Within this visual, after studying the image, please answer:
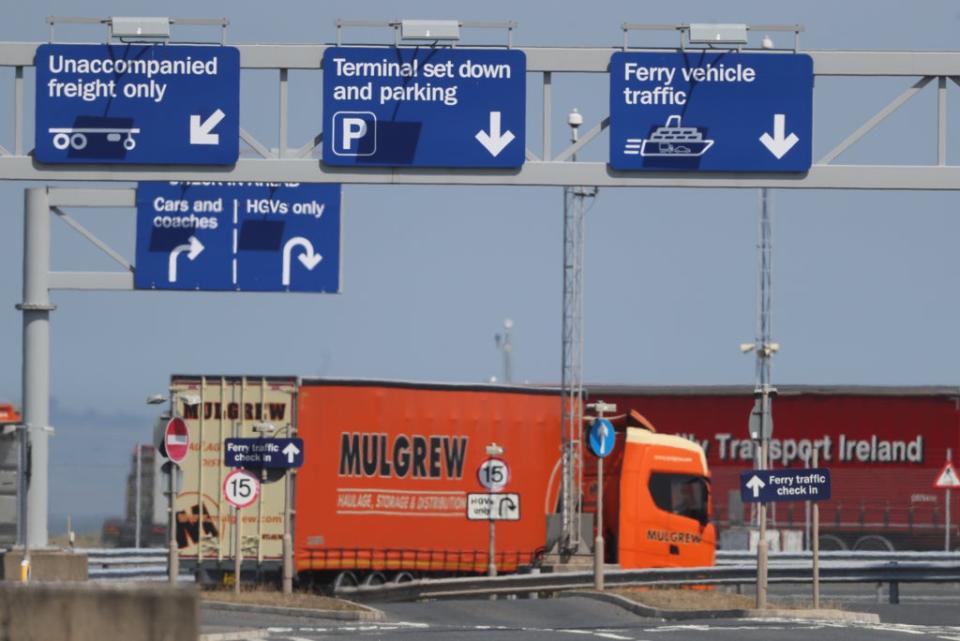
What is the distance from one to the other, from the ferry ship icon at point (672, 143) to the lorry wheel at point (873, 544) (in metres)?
29.3

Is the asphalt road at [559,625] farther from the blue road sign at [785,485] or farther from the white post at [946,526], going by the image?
the white post at [946,526]

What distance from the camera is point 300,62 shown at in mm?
24547

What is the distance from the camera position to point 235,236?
3077cm

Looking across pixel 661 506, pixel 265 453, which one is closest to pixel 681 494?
pixel 661 506

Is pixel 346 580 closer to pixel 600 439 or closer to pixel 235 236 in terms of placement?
pixel 600 439

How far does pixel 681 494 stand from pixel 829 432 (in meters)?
18.1

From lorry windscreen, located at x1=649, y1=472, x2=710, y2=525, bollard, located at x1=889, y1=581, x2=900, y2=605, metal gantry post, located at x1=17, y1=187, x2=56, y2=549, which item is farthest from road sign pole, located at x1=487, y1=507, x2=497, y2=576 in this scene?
metal gantry post, located at x1=17, y1=187, x2=56, y2=549

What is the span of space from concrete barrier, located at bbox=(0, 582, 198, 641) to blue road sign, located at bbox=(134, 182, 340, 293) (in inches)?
608

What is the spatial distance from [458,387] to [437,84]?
526 inches

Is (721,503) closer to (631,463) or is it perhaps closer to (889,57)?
(631,463)

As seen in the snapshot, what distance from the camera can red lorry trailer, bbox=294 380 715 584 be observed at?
117 ft

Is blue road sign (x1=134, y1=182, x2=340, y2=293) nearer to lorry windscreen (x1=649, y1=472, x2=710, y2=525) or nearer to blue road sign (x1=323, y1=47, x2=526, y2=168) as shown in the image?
blue road sign (x1=323, y1=47, x2=526, y2=168)

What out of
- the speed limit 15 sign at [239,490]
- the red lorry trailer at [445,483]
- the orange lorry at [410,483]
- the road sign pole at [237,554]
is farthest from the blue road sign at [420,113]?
the red lorry trailer at [445,483]

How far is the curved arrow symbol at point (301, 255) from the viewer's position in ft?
100
